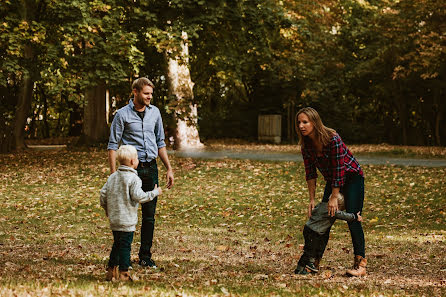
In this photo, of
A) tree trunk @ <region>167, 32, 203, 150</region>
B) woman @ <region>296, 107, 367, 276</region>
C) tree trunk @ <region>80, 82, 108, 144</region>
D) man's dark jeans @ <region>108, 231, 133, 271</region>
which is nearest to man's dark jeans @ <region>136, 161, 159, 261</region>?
man's dark jeans @ <region>108, 231, 133, 271</region>

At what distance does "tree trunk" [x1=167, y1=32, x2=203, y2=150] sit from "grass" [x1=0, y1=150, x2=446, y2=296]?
13.8 feet

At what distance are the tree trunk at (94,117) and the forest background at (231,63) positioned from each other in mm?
47

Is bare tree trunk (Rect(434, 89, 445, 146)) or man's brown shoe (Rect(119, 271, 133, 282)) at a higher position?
bare tree trunk (Rect(434, 89, 445, 146))

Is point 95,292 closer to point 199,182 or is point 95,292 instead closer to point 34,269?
point 34,269

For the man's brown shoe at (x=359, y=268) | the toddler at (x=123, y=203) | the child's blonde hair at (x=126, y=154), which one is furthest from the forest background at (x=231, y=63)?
the man's brown shoe at (x=359, y=268)

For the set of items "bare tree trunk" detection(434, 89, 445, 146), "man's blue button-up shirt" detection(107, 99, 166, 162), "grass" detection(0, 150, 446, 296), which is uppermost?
"bare tree trunk" detection(434, 89, 445, 146)

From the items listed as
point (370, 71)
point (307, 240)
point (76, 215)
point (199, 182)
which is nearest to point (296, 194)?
point (199, 182)

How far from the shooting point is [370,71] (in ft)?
102

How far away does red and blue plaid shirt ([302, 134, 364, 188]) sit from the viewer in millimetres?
6262

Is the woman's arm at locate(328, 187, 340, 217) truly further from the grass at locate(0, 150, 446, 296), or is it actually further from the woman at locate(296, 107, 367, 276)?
the grass at locate(0, 150, 446, 296)

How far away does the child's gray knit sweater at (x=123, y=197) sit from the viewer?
5.94m

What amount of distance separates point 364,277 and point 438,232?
14.6ft

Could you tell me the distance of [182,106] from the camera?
24.7m

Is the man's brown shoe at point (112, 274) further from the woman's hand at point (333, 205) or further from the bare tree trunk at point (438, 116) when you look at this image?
the bare tree trunk at point (438, 116)
